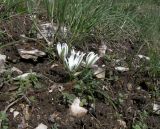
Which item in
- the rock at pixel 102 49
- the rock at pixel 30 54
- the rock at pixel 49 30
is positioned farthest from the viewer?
the rock at pixel 102 49

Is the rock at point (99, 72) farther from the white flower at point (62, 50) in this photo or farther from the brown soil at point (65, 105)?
Result: the white flower at point (62, 50)

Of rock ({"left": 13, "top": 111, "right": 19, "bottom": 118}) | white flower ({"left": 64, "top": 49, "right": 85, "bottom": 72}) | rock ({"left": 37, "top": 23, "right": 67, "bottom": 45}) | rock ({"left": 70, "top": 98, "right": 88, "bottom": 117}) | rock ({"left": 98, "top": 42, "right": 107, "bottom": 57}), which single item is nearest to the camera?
rock ({"left": 13, "top": 111, "right": 19, "bottom": 118})

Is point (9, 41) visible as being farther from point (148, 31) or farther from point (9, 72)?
point (148, 31)

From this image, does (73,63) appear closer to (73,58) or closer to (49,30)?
(73,58)

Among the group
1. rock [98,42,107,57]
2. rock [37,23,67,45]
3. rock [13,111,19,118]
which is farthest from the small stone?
rock [13,111,19,118]

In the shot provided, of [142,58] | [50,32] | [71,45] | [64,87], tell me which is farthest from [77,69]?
[142,58]

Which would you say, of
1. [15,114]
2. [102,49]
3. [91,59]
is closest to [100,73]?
[91,59]

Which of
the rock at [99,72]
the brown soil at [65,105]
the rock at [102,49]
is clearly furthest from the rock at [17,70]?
the rock at [102,49]

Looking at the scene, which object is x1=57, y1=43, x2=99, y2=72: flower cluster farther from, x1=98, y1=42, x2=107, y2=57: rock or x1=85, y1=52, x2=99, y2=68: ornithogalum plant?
x1=98, y1=42, x2=107, y2=57: rock
